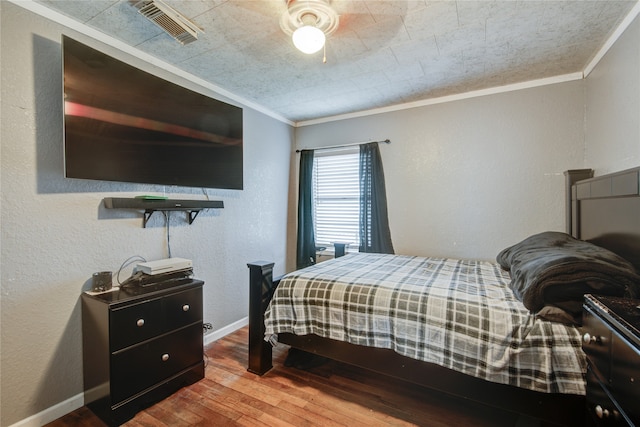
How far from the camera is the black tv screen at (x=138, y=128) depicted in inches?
67.1

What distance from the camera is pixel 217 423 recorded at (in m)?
1.68

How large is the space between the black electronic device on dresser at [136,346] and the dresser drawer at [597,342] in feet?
7.34

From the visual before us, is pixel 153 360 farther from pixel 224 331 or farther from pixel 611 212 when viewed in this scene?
pixel 611 212

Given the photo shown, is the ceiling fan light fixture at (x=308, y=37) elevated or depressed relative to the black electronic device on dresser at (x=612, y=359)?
elevated

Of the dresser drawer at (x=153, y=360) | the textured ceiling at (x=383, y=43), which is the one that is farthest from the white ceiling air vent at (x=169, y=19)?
the dresser drawer at (x=153, y=360)

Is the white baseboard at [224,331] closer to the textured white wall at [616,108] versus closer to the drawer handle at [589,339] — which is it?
the drawer handle at [589,339]

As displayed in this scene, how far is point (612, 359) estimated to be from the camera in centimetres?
97

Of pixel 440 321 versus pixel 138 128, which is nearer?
pixel 440 321

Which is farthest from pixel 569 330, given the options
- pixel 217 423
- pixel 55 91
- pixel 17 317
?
pixel 55 91

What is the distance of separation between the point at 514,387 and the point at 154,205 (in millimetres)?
2475

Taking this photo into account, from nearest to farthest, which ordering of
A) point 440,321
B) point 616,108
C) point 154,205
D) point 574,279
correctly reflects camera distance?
point 574,279 < point 440,321 < point 616,108 < point 154,205

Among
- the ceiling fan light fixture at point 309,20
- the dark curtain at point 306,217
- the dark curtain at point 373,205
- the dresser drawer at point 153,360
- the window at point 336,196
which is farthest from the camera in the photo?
the dark curtain at point 306,217

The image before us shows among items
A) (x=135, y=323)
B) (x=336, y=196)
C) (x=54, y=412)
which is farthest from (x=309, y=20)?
(x=54, y=412)

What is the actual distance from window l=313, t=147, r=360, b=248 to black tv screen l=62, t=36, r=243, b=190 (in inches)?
55.5
